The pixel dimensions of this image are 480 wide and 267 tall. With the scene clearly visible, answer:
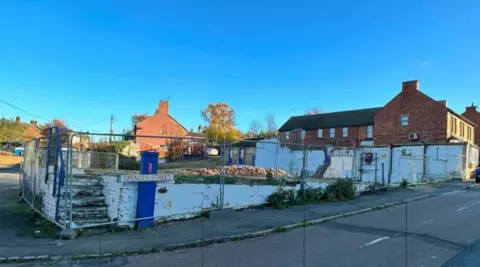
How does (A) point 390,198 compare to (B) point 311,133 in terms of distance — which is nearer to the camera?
(A) point 390,198

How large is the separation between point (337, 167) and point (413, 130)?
16788 millimetres

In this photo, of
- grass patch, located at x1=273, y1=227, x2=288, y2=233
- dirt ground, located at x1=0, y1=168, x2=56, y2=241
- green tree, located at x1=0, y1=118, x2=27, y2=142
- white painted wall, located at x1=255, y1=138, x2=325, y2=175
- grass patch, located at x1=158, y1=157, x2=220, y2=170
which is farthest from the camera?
green tree, located at x1=0, y1=118, x2=27, y2=142

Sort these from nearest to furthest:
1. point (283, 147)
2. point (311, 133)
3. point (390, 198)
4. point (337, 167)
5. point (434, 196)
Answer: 1. point (390, 198)
2. point (434, 196)
3. point (337, 167)
4. point (283, 147)
5. point (311, 133)

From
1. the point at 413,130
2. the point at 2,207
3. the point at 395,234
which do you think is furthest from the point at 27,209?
the point at 413,130

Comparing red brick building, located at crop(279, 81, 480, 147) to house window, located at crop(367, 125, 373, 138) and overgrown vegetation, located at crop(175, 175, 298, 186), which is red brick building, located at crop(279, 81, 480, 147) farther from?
overgrown vegetation, located at crop(175, 175, 298, 186)

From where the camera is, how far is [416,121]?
43.0 meters

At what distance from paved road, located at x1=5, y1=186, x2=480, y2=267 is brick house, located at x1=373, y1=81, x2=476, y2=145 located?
112ft

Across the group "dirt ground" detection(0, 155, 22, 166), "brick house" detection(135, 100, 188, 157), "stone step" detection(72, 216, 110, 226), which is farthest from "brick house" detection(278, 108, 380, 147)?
"stone step" detection(72, 216, 110, 226)

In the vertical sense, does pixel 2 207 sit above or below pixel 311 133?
below

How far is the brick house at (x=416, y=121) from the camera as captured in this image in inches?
1603

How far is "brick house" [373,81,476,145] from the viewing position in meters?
40.7

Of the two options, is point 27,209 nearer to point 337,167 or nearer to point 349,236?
point 349,236

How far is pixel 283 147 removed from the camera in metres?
48.0

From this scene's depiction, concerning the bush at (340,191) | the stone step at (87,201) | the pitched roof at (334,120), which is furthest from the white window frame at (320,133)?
the stone step at (87,201)
